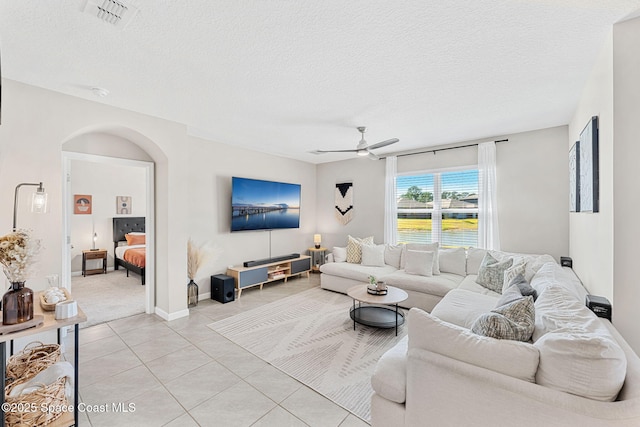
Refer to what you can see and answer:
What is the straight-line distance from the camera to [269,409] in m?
1.93

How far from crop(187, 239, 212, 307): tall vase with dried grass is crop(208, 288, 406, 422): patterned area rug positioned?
0.85 meters

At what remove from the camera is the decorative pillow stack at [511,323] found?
152 centimetres

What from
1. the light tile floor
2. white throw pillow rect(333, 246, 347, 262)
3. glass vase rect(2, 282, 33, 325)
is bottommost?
the light tile floor

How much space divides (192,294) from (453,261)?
4.04 meters

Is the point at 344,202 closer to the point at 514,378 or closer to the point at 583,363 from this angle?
the point at 514,378

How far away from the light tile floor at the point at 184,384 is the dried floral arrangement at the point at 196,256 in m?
0.96

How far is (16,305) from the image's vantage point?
1542mm

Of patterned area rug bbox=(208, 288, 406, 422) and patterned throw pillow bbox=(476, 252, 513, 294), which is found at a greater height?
patterned throw pillow bbox=(476, 252, 513, 294)

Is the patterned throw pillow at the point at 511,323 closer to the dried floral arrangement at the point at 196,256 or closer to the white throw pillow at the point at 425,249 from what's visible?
the white throw pillow at the point at 425,249

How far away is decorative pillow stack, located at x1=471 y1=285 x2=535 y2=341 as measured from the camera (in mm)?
1524

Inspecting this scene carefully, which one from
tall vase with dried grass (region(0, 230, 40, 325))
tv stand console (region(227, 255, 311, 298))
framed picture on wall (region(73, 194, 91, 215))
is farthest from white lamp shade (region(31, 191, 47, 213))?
framed picture on wall (region(73, 194, 91, 215))

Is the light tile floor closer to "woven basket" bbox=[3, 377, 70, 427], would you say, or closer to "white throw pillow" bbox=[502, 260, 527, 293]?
"woven basket" bbox=[3, 377, 70, 427]

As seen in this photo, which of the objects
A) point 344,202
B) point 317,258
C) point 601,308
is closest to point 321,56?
point 601,308

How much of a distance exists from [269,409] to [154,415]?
2.60 ft
